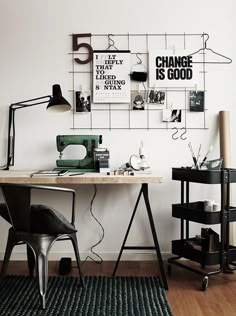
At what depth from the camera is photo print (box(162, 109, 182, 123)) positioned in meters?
3.02

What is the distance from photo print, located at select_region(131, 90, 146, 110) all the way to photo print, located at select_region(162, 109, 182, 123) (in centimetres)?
18

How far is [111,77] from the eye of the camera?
3018 millimetres

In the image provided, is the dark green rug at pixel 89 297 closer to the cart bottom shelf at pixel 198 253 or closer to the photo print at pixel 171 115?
the cart bottom shelf at pixel 198 253

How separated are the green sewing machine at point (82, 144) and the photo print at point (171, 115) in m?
0.62

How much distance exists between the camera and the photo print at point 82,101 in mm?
3011

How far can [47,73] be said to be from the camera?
3031 millimetres

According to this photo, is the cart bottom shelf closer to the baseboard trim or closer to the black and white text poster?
the baseboard trim

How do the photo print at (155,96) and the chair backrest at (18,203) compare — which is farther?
the photo print at (155,96)

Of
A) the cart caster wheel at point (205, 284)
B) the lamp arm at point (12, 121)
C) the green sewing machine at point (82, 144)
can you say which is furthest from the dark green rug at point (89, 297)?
the lamp arm at point (12, 121)

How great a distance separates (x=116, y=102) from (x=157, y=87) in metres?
0.36

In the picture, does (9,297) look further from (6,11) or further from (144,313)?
(6,11)

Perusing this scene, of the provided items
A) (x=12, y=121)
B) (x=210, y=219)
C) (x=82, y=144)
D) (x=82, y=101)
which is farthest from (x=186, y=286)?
(x=12, y=121)

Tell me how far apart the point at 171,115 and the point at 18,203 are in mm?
1495

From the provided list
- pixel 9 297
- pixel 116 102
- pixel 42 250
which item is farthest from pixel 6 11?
pixel 9 297
